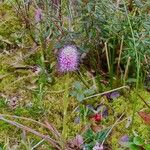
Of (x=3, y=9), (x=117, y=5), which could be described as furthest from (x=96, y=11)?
(x=3, y=9)

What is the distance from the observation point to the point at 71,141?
2.41 m

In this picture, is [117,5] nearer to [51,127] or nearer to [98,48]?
[98,48]

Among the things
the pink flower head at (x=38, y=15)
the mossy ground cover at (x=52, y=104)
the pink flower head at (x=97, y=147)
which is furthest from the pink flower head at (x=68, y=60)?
the pink flower head at (x=38, y=15)

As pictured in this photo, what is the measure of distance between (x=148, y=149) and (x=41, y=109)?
2.00 ft

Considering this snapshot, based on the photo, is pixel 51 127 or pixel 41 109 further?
pixel 41 109

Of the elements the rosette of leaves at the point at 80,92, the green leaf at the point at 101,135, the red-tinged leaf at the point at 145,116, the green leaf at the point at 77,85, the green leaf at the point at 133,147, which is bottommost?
the green leaf at the point at 133,147

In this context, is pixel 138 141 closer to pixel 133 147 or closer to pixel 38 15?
pixel 133 147

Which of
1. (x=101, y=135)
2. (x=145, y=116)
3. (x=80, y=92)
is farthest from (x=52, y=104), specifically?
(x=145, y=116)

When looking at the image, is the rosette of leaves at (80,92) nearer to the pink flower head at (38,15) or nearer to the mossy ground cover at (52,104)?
the mossy ground cover at (52,104)

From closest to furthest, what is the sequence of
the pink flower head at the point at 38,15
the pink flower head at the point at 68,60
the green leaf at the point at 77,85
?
the pink flower head at the point at 68,60
the green leaf at the point at 77,85
the pink flower head at the point at 38,15

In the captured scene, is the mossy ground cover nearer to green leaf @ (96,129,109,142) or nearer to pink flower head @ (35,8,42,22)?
green leaf @ (96,129,109,142)

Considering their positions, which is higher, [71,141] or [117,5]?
[117,5]

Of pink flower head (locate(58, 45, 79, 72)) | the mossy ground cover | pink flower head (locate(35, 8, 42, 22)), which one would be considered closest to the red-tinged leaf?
the mossy ground cover

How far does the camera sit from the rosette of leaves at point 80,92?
2.60 m
